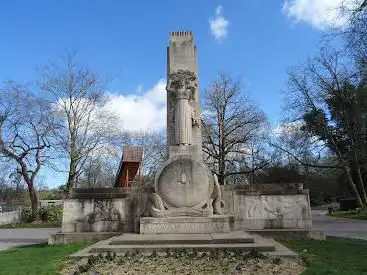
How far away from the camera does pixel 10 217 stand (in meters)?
35.0

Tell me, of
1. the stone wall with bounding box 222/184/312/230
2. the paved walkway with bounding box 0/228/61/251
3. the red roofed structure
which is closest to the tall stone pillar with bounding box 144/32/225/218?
the stone wall with bounding box 222/184/312/230

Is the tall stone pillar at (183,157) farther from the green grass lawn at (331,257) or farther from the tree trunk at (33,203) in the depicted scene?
the tree trunk at (33,203)

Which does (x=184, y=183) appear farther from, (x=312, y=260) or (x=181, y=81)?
(x=312, y=260)

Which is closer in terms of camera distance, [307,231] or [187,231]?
[187,231]

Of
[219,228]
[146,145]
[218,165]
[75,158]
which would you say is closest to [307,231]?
[219,228]

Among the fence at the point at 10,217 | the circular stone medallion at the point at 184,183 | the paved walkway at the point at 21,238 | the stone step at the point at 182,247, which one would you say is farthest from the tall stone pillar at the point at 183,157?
the fence at the point at 10,217

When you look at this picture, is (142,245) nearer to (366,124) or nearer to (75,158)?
(75,158)

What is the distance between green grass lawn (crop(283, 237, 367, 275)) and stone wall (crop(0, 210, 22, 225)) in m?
27.6

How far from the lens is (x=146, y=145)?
57.6 m

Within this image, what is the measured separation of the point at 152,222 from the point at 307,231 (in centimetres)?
527

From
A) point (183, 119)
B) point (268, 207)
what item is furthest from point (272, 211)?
point (183, 119)

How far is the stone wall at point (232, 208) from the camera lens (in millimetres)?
14859

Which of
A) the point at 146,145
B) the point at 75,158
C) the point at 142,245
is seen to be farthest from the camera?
the point at 146,145

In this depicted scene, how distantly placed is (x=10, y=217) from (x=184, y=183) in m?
26.2
